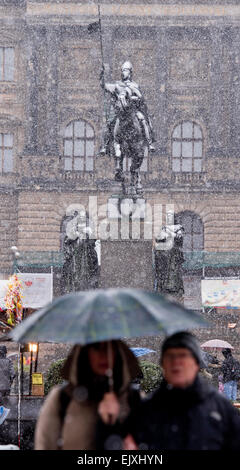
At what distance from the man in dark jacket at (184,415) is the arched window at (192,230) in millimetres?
37741

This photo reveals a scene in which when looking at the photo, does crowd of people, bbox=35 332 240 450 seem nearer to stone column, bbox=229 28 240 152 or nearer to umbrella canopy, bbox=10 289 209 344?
umbrella canopy, bbox=10 289 209 344

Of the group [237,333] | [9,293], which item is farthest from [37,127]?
[9,293]

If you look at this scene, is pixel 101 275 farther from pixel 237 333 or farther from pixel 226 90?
pixel 226 90

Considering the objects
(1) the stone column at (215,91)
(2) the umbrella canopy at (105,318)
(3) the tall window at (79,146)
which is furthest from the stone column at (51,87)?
(2) the umbrella canopy at (105,318)

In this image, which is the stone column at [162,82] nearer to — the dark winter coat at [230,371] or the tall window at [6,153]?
the tall window at [6,153]

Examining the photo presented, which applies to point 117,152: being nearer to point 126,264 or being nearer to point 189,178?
point 126,264

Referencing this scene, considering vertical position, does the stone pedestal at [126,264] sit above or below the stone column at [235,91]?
below

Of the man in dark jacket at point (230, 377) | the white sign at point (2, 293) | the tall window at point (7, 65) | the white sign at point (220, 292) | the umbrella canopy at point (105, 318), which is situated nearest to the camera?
the umbrella canopy at point (105, 318)

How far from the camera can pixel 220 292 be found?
26250 millimetres

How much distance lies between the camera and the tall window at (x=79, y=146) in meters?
42.8
